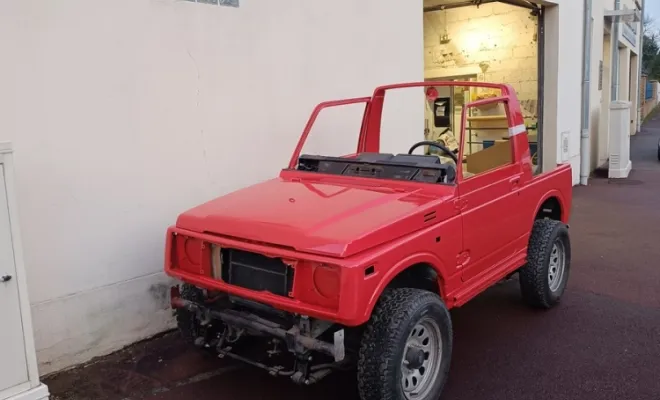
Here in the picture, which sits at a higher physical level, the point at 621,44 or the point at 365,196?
the point at 621,44

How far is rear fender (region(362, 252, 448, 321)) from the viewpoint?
3.05 m

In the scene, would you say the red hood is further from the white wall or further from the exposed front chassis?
the white wall

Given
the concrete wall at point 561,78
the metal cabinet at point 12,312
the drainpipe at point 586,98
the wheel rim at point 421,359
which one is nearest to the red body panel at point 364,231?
the wheel rim at point 421,359

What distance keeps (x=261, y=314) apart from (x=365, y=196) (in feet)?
3.12

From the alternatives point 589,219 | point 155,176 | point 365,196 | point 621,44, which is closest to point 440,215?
point 365,196

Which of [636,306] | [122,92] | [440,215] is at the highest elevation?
[122,92]

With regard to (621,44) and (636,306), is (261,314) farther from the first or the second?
(621,44)

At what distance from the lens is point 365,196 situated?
3742mm

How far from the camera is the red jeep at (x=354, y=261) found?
10.2 feet

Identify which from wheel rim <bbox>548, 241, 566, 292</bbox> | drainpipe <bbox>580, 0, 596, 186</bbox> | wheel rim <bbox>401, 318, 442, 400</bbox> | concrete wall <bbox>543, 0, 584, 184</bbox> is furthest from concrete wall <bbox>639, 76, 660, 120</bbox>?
wheel rim <bbox>401, 318, 442, 400</bbox>

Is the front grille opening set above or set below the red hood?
below

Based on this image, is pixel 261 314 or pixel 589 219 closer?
pixel 261 314

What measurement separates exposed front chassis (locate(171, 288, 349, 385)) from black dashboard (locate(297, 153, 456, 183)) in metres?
1.26

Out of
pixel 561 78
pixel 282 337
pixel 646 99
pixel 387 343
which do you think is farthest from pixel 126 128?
pixel 646 99
